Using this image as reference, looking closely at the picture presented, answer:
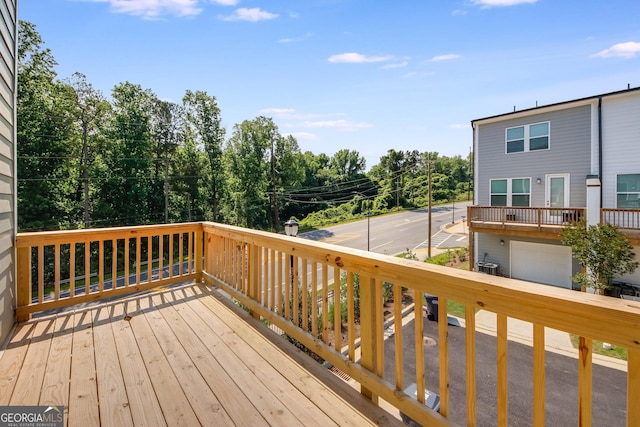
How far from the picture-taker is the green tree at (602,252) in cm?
702

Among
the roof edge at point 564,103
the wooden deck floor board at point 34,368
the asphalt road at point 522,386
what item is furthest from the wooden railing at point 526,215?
the wooden deck floor board at point 34,368

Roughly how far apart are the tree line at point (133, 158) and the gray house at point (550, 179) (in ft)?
28.0

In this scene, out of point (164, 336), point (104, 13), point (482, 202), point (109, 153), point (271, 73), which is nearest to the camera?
point (164, 336)

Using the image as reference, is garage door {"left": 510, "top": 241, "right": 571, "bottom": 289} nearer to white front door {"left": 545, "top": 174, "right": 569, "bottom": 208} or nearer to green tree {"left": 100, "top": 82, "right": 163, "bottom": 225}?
white front door {"left": 545, "top": 174, "right": 569, "bottom": 208}

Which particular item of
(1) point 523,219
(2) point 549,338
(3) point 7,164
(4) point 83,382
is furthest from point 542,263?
(3) point 7,164

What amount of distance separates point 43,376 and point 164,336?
2.40 ft

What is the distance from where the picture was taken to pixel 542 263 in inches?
395

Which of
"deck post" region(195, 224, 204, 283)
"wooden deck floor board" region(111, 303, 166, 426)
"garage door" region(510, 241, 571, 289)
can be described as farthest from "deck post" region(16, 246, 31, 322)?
"garage door" region(510, 241, 571, 289)

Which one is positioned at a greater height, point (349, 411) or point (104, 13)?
point (104, 13)

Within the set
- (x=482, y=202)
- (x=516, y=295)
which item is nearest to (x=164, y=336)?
(x=516, y=295)

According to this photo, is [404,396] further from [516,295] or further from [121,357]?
[121,357]

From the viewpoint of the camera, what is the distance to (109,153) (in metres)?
Result: 17.3

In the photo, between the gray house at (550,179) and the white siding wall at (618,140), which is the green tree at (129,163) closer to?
the gray house at (550,179)

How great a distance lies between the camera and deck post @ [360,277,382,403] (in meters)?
1.65
